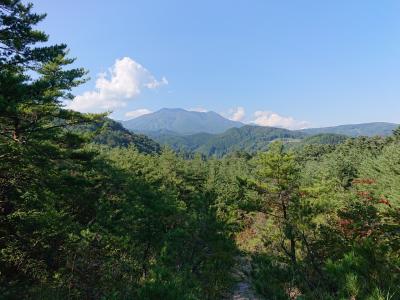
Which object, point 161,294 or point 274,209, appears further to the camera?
point 274,209

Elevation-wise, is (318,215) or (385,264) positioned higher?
(385,264)

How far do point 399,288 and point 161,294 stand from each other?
3.12 meters

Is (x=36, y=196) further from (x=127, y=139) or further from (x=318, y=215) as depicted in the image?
(x=127, y=139)

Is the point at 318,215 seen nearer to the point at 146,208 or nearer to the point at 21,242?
the point at 146,208

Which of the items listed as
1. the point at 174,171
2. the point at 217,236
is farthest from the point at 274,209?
the point at 174,171

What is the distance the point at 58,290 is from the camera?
9.41 meters

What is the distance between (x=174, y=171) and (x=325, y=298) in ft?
97.5

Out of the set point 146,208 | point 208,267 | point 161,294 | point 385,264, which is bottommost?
point 208,267

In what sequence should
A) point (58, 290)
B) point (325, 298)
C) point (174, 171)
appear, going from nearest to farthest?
point (325, 298)
point (58, 290)
point (174, 171)

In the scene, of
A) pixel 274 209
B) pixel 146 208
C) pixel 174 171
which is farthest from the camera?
pixel 174 171

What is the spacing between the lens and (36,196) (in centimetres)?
1244

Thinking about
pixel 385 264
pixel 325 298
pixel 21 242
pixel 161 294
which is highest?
pixel 385 264

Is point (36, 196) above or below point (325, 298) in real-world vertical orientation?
below

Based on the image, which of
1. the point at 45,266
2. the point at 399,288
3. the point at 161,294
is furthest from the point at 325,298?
the point at 45,266
